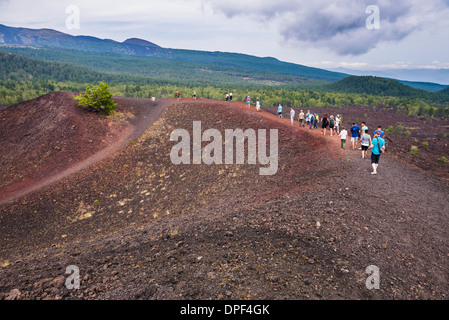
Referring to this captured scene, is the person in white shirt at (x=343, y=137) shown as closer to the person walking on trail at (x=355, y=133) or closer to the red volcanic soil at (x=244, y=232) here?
the person walking on trail at (x=355, y=133)

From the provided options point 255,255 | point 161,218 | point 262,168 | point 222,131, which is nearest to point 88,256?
point 161,218

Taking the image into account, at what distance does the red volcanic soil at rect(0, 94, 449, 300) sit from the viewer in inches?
271

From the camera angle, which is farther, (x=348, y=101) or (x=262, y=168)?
(x=348, y=101)

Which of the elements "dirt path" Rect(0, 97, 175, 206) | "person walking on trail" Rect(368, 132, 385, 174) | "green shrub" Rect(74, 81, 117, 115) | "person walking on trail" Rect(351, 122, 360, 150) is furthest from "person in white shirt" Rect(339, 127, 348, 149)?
"green shrub" Rect(74, 81, 117, 115)

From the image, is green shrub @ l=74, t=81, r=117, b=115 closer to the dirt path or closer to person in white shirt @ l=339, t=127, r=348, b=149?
the dirt path

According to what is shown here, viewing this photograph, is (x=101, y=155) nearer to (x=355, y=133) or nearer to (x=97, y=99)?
A: (x=97, y=99)

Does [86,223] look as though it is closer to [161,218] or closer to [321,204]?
[161,218]

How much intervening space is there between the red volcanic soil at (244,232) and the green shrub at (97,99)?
12.3m

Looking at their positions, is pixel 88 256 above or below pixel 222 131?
below

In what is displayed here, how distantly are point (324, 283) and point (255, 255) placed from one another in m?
2.11

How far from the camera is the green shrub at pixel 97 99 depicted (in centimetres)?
2991

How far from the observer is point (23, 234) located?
15.8 meters
